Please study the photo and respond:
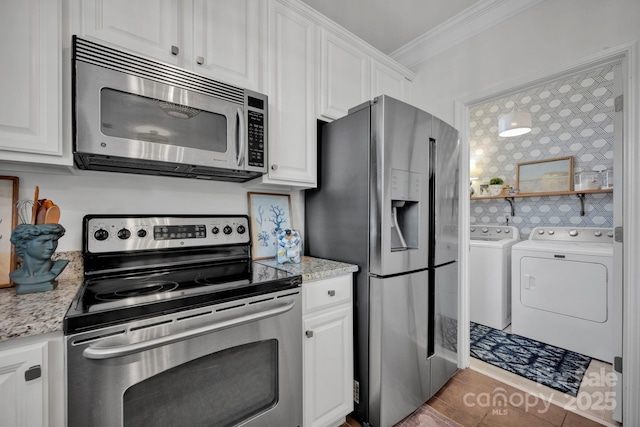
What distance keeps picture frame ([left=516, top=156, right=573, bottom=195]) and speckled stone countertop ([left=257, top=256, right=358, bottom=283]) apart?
283cm

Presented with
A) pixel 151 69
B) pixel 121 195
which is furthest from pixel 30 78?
pixel 121 195

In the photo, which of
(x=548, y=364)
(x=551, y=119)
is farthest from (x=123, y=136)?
(x=551, y=119)

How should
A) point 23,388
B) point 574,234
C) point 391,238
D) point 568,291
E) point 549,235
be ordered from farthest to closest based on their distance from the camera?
point 549,235, point 574,234, point 568,291, point 391,238, point 23,388

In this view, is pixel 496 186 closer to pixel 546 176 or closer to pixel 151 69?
pixel 546 176

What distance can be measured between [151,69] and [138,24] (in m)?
0.22

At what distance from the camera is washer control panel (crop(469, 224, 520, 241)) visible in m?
3.28

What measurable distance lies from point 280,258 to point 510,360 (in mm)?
2135

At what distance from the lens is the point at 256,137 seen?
4.78ft

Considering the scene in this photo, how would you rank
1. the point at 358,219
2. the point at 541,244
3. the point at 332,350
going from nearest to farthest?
the point at 332,350 < the point at 358,219 < the point at 541,244

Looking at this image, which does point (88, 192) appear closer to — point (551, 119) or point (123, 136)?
point (123, 136)

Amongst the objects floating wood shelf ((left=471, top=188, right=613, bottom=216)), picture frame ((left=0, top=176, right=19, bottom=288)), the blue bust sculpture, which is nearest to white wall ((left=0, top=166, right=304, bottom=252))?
picture frame ((left=0, top=176, right=19, bottom=288))

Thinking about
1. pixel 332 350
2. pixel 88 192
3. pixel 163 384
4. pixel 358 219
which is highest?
pixel 88 192

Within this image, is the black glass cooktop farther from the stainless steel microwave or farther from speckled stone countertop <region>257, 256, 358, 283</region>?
the stainless steel microwave

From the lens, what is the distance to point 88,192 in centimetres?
133
